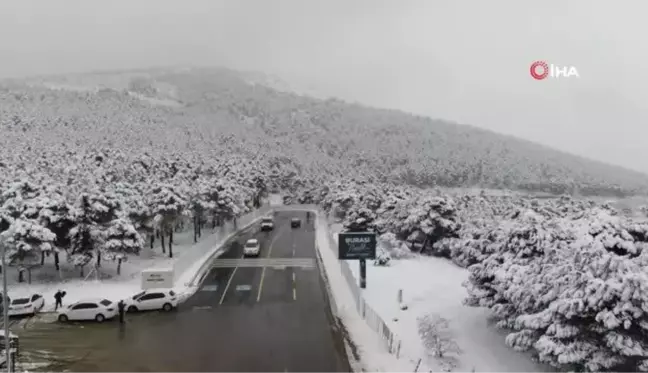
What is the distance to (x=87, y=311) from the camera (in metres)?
26.7

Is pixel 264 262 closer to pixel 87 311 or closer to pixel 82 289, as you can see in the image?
pixel 82 289

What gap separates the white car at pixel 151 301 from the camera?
28812 mm

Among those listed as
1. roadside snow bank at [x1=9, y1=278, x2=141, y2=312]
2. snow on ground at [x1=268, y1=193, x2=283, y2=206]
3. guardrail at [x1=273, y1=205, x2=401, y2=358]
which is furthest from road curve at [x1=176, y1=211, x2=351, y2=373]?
snow on ground at [x1=268, y1=193, x2=283, y2=206]

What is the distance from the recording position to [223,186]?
61219mm

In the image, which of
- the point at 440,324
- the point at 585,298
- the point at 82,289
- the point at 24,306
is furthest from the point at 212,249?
the point at 585,298

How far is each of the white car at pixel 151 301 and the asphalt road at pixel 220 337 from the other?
852mm

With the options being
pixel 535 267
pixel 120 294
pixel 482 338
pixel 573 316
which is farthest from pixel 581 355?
pixel 120 294

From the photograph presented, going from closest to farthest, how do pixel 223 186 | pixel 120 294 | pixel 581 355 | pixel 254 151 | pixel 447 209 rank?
pixel 581 355 < pixel 120 294 < pixel 447 209 < pixel 223 186 < pixel 254 151

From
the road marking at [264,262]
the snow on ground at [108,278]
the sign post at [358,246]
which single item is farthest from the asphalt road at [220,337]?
the road marking at [264,262]

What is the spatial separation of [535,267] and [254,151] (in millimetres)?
171957

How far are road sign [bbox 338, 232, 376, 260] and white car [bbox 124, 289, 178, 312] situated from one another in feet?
32.2

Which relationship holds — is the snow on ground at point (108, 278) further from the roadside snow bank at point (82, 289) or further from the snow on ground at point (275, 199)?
the snow on ground at point (275, 199)

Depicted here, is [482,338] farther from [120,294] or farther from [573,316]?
[120,294]

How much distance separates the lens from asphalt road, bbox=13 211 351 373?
20.4 meters
